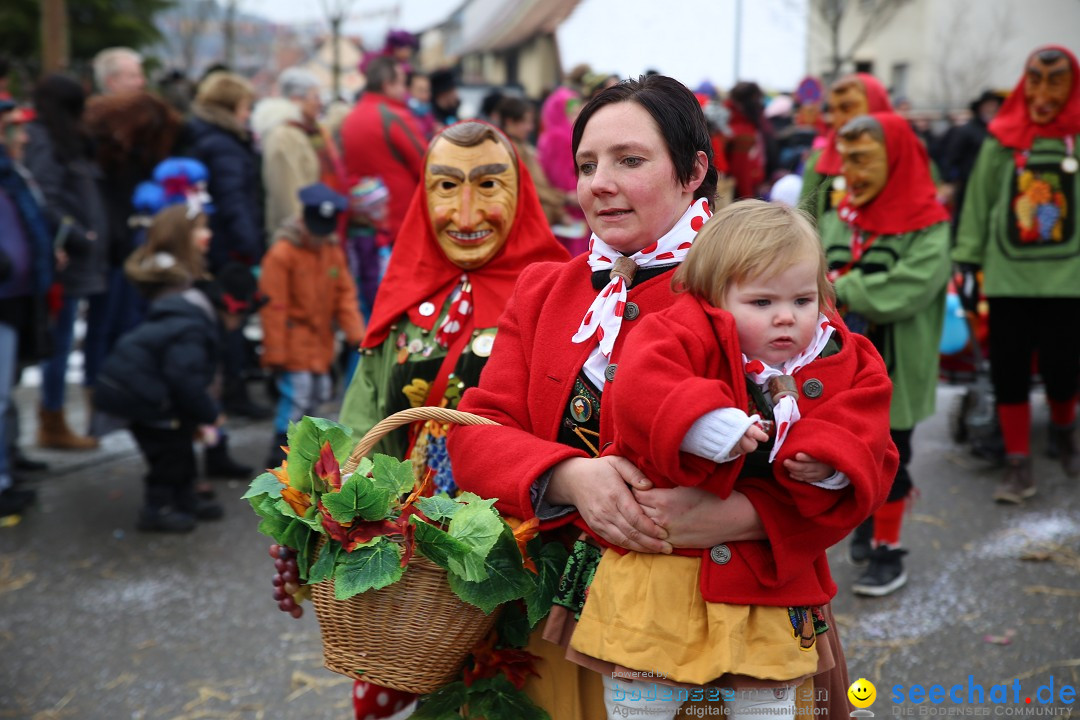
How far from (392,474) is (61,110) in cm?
525

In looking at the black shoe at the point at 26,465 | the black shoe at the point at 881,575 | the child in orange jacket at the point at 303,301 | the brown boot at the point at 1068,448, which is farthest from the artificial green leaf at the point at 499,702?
the black shoe at the point at 26,465

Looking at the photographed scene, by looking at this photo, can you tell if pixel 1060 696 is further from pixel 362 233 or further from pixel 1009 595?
pixel 362 233

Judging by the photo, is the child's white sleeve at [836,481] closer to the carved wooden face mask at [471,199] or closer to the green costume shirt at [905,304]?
the carved wooden face mask at [471,199]

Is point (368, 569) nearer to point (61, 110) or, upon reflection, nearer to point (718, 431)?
point (718, 431)

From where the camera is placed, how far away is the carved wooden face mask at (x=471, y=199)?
294 cm

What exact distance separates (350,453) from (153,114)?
5.72 meters

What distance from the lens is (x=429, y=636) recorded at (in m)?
2.08

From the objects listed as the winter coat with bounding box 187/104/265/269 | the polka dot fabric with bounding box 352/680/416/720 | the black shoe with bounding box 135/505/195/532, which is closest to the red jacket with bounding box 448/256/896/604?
the polka dot fabric with bounding box 352/680/416/720

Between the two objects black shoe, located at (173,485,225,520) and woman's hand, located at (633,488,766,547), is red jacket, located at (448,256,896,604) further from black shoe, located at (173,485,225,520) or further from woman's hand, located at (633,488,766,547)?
black shoe, located at (173,485,225,520)

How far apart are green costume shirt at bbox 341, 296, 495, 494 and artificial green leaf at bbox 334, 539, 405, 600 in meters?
0.88

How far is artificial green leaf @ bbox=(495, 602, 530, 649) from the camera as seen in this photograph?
227 centimetres

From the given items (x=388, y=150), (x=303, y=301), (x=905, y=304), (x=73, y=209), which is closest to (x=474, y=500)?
(x=905, y=304)

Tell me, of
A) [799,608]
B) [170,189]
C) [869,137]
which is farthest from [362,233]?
[799,608]

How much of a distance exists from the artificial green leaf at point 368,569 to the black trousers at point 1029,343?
459 centimetres
